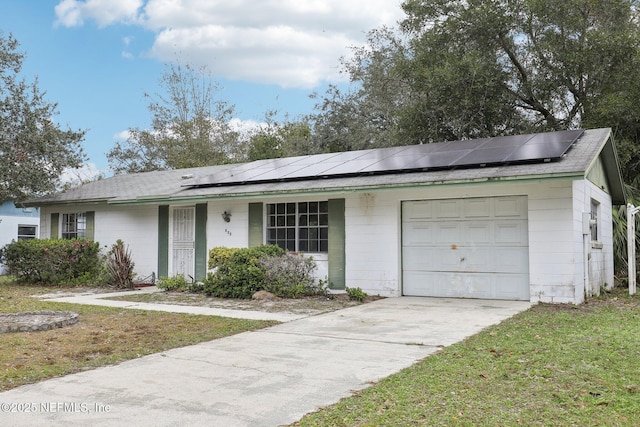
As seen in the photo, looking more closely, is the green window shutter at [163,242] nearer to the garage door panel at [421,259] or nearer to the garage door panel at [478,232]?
the garage door panel at [421,259]

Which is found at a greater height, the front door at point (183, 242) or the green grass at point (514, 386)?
the front door at point (183, 242)

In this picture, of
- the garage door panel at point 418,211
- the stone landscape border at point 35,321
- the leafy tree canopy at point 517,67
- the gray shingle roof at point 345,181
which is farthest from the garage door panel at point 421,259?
the leafy tree canopy at point 517,67

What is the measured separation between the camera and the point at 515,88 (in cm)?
2048

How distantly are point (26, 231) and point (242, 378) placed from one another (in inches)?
929

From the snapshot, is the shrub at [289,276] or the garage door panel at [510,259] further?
the shrub at [289,276]

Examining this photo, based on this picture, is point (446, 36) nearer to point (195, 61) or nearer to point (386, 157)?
point (386, 157)

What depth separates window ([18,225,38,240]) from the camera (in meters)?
24.5

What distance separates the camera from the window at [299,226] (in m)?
12.4

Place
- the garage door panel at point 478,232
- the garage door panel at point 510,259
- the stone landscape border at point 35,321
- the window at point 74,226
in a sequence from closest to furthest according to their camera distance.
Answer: the stone landscape border at point 35,321 → the garage door panel at point 510,259 → the garage door panel at point 478,232 → the window at point 74,226

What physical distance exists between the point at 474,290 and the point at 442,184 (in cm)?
242

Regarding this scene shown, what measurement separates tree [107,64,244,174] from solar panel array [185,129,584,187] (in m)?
16.7

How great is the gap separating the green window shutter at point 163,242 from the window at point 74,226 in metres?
3.28

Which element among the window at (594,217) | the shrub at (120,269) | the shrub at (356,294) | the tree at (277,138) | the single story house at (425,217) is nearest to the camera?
the single story house at (425,217)

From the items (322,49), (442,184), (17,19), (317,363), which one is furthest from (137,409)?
(322,49)
